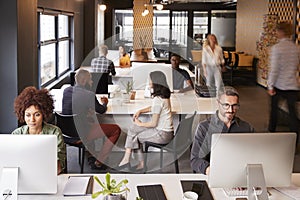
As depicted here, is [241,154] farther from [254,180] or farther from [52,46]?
[52,46]

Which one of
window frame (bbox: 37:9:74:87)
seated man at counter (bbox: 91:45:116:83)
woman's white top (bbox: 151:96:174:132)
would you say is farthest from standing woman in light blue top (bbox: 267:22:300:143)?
window frame (bbox: 37:9:74:87)

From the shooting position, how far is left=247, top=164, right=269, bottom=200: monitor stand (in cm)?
244

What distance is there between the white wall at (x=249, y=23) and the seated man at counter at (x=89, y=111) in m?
8.21

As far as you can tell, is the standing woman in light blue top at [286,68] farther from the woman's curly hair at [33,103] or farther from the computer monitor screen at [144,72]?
the woman's curly hair at [33,103]

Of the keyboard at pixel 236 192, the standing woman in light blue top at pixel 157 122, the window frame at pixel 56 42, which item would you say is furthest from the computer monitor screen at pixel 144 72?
the keyboard at pixel 236 192

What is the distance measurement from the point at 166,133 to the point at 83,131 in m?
0.91

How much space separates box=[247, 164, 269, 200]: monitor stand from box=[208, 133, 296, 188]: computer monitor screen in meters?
0.03

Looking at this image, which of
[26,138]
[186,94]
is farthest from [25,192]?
[186,94]

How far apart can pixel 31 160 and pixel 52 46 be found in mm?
6094

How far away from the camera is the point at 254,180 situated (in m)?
2.45

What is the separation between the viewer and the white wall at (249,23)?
12.8 meters

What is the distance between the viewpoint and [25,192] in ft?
8.04

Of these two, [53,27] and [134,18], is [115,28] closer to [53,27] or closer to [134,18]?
[134,18]

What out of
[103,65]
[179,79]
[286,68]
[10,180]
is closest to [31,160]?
[10,180]
